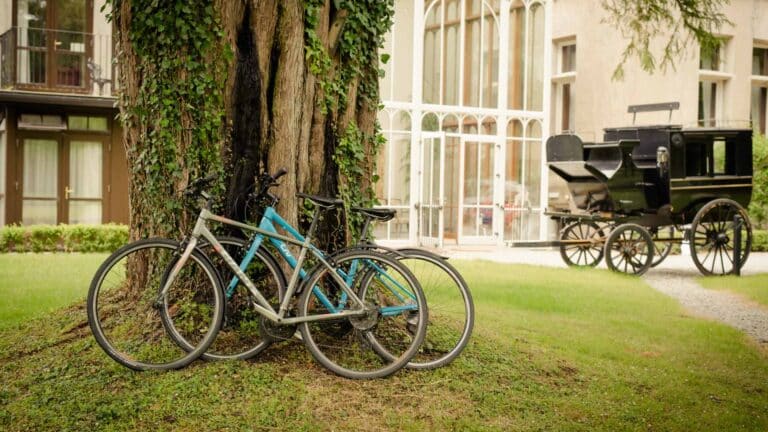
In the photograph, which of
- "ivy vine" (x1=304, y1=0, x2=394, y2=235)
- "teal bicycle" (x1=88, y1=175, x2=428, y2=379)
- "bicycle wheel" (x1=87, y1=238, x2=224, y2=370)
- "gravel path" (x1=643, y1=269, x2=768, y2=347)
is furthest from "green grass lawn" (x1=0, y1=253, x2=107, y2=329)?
"gravel path" (x1=643, y1=269, x2=768, y2=347)

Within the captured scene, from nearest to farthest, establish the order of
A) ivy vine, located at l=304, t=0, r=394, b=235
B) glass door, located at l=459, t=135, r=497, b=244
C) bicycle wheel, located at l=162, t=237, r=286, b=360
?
bicycle wheel, located at l=162, t=237, r=286, b=360, ivy vine, located at l=304, t=0, r=394, b=235, glass door, located at l=459, t=135, r=497, b=244

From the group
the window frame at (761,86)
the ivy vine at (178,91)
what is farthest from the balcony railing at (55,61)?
the window frame at (761,86)

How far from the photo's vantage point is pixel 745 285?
1158 centimetres

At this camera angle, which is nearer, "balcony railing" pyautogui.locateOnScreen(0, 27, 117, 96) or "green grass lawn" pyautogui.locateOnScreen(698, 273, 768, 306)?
"green grass lawn" pyautogui.locateOnScreen(698, 273, 768, 306)

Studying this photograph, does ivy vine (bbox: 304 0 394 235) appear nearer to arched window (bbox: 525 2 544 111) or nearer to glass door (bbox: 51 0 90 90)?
arched window (bbox: 525 2 544 111)

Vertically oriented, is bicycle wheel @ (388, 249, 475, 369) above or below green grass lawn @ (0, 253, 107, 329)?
above

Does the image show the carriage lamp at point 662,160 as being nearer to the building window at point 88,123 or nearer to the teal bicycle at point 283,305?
the teal bicycle at point 283,305

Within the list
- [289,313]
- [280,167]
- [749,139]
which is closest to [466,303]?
[289,313]

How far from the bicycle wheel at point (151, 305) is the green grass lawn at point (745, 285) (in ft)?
23.7

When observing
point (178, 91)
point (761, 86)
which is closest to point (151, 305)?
point (178, 91)

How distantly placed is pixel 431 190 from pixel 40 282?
9.33m

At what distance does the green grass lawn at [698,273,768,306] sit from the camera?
10.6 meters

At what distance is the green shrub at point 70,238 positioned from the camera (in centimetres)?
1554

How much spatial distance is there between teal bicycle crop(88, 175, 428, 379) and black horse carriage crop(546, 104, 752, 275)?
7.47 meters
